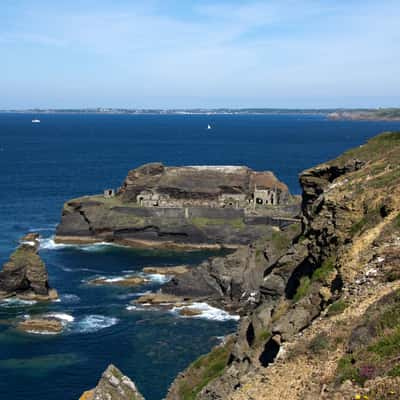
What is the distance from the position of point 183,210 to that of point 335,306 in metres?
75.3

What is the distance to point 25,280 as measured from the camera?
65.4 meters

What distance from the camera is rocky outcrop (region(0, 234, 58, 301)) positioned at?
65.1 m

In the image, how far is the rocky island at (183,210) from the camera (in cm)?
9394

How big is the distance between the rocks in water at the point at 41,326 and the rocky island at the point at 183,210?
122 feet

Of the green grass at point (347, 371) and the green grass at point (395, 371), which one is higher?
the green grass at point (395, 371)

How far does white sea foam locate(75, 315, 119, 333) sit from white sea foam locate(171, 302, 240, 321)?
6.41 metres

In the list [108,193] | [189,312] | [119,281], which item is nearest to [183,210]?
[108,193]

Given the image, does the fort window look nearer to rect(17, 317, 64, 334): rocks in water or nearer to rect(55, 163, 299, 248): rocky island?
rect(55, 163, 299, 248): rocky island

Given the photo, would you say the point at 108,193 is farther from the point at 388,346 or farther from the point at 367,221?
the point at 388,346

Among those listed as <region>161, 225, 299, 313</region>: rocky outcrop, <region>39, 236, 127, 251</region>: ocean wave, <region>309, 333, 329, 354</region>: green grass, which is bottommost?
<region>39, 236, 127, 251</region>: ocean wave

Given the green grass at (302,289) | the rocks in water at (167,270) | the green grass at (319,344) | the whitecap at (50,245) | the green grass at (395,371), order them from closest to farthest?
1. the green grass at (395,371)
2. the green grass at (319,344)
3. the green grass at (302,289)
4. the rocks in water at (167,270)
5. the whitecap at (50,245)

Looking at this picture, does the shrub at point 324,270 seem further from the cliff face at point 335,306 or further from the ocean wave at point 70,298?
the ocean wave at point 70,298

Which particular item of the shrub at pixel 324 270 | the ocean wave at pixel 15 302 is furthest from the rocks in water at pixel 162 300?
the shrub at pixel 324 270

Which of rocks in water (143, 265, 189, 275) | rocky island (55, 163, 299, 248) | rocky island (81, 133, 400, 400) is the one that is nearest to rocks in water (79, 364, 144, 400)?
rocky island (81, 133, 400, 400)
